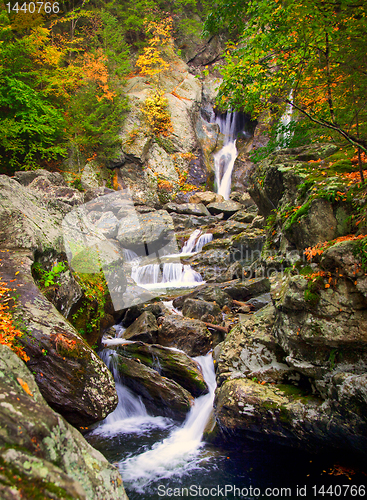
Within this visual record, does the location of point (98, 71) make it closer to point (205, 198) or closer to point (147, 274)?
point (205, 198)

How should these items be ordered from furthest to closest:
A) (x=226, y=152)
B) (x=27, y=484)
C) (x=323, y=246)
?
(x=226, y=152)
(x=323, y=246)
(x=27, y=484)

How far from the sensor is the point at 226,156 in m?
22.6

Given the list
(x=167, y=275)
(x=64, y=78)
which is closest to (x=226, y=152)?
(x=64, y=78)

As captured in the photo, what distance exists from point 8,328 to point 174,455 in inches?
137

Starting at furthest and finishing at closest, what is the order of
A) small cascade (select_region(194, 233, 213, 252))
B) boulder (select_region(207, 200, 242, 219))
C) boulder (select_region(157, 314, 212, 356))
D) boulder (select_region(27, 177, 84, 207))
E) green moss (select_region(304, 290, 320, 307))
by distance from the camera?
1. boulder (select_region(207, 200, 242, 219))
2. small cascade (select_region(194, 233, 213, 252))
3. boulder (select_region(27, 177, 84, 207))
4. boulder (select_region(157, 314, 212, 356))
5. green moss (select_region(304, 290, 320, 307))

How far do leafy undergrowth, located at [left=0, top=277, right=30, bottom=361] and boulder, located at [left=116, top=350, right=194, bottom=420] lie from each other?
3157 millimetres

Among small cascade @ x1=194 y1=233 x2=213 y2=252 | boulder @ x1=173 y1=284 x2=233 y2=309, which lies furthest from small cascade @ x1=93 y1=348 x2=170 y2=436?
small cascade @ x1=194 y1=233 x2=213 y2=252

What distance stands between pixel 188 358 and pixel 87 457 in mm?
4040

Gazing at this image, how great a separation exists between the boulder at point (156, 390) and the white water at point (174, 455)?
247 millimetres

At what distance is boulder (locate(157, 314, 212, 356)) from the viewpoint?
6.30 meters

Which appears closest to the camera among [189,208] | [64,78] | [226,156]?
[64,78]

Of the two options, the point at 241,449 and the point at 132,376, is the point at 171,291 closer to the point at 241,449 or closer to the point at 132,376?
the point at 132,376

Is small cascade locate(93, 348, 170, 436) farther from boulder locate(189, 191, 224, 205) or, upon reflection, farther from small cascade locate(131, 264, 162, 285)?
boulder locate(189, 191, 224, 205)

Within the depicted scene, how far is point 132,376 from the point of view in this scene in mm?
5660
